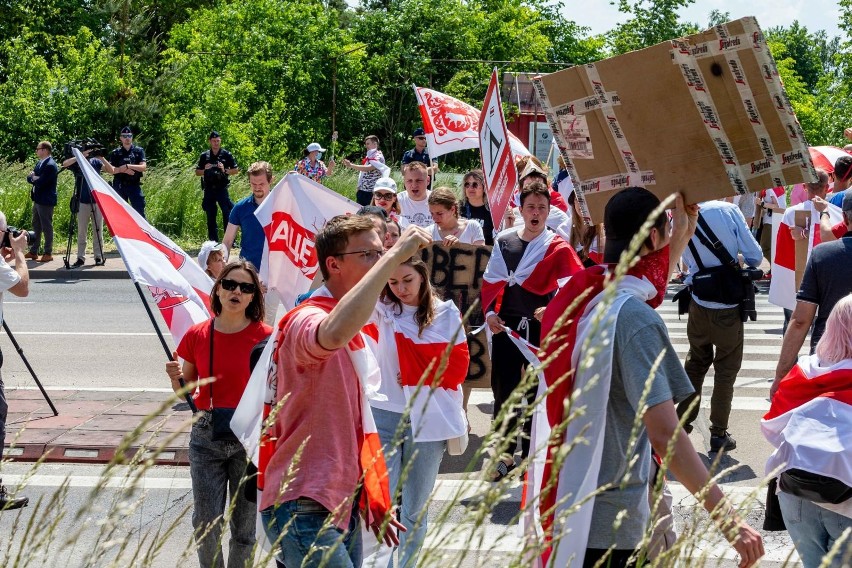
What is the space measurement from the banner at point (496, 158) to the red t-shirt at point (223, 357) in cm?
308

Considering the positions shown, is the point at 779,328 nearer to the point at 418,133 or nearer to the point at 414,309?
the point at 418,133

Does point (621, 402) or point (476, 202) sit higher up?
point (476, 202)

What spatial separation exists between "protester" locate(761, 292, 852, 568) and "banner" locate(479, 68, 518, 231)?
13.0ft

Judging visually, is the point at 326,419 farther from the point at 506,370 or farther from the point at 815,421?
the point at 506,370

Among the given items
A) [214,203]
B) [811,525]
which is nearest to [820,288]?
[811,525]

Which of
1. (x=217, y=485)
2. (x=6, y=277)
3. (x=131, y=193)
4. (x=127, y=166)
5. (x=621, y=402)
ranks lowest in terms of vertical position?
(x=217, y=485)

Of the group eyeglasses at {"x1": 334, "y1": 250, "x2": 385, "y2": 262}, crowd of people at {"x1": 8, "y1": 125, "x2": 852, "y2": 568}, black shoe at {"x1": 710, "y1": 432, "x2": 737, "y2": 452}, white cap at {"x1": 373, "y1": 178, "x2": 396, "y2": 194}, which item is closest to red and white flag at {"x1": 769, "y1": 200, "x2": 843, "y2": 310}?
crowd of people at {"x1": 8, "y1": 125, "x2": 852, "y2": 568}

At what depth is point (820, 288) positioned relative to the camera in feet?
19.0

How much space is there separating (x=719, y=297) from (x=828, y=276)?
1666 mm

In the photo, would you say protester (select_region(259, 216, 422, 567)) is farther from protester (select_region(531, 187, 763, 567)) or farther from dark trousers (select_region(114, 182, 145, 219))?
dark trousers (select_region(114, 182, 145, 219))

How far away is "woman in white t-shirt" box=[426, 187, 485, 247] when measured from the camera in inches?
325

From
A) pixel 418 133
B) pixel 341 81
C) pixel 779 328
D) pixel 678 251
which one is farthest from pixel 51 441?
pixel 341 81

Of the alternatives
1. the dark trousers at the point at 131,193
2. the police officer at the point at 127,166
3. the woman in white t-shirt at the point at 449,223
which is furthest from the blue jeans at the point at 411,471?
the dark trousers at the point at 131,193

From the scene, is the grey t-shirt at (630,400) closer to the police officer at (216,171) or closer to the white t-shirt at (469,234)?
the white t-shirt at (469,234)
